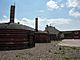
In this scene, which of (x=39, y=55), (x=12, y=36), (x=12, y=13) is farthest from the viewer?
(x=12, y=13)

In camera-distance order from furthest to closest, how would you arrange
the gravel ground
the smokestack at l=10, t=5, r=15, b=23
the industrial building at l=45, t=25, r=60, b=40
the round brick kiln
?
the industrial building at l=45, t=25, r=60, b=40, the smokestack at l=10, t=5, r=15, b=23, the round brick kiln, the gravel ground

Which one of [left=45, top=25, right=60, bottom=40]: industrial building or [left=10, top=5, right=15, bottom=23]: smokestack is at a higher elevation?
[left=10, top=5, right=15, bottom=23]: smokestack

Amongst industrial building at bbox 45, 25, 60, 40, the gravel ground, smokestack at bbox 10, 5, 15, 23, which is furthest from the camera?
industrial building at bbox 45, 25, 60, 40

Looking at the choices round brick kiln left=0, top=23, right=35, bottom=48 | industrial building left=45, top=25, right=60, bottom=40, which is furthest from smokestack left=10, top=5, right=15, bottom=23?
industrial building left=45, top=25, right=60, bottom=40

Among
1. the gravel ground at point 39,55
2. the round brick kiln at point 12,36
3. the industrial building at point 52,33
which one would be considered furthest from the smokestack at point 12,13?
the industrial building at point 52,33

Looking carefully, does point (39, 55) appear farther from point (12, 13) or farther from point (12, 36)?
point (12, 13)

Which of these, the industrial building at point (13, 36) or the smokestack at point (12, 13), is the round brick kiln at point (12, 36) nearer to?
the industrial building at point (13, 36)

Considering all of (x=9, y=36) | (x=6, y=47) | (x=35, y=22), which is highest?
(x=35, y=22)

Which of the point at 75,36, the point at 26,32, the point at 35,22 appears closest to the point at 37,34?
the point at 35,22

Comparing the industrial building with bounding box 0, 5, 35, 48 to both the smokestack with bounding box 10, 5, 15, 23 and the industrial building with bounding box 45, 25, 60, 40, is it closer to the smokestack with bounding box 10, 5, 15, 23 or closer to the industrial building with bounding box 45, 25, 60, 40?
the smokestack with bounding box 10, 5, 15, 23

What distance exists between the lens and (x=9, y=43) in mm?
25219

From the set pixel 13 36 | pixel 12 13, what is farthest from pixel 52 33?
pixel 13 36

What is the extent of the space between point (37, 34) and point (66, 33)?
36645 mm

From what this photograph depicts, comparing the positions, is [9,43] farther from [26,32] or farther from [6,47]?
[26,32]
